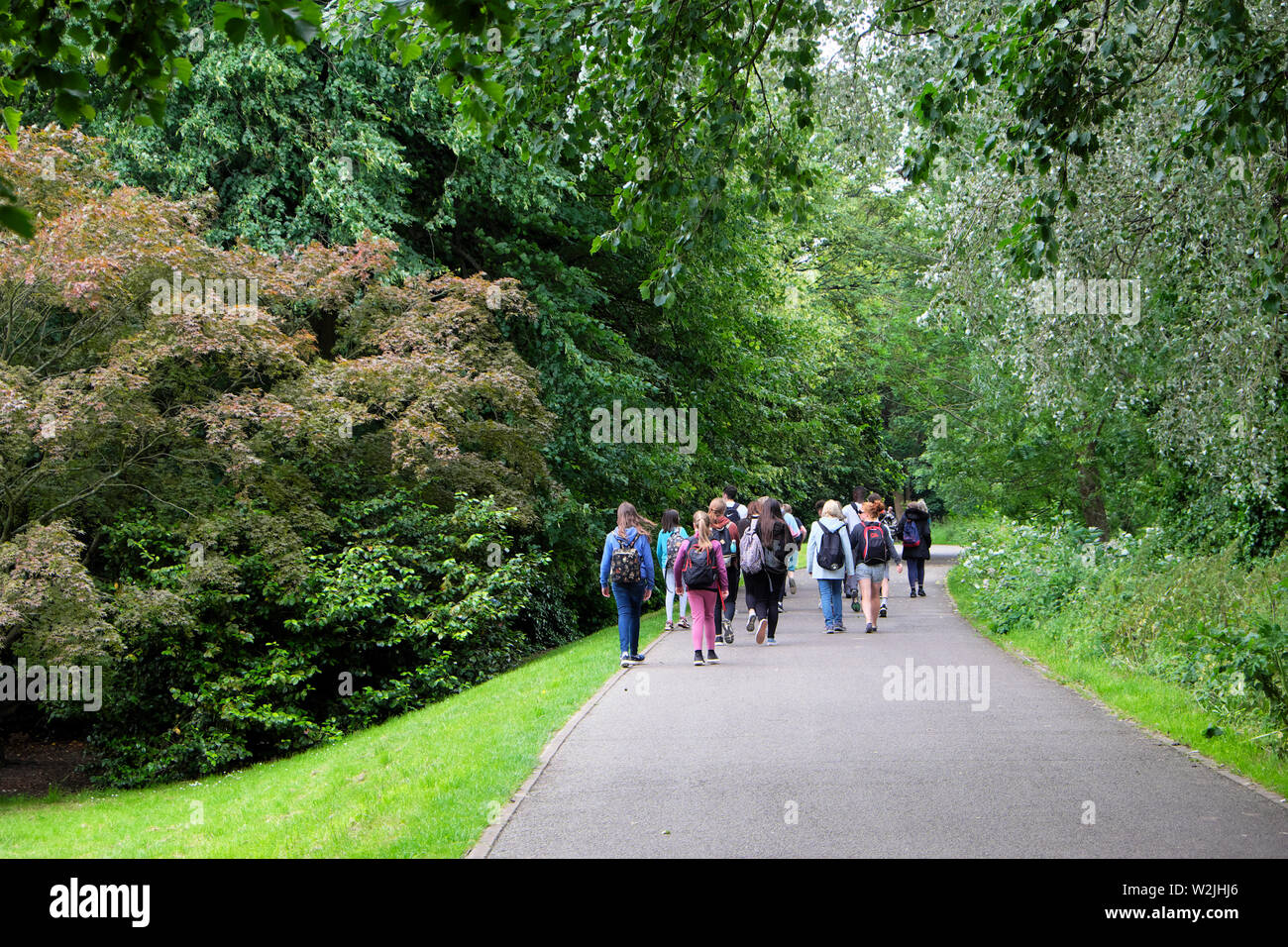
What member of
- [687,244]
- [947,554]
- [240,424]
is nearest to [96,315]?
[240,424]

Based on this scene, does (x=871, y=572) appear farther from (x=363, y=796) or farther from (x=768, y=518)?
(x=363, y=796)

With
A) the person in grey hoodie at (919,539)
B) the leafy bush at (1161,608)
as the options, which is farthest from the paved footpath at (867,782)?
the person in grey hoodie at (919,539)

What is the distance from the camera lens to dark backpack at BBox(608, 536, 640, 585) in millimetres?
13320

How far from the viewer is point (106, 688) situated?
14.0 m

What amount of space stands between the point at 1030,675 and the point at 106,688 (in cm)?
1072

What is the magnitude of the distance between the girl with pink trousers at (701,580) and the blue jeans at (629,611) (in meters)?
0.57

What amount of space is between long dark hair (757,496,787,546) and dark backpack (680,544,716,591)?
1.79 m

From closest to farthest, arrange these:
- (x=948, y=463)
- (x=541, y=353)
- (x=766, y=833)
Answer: (x=766, y=833)
(x=541, y=353)
(x=948, y=463)

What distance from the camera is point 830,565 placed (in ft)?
53.1

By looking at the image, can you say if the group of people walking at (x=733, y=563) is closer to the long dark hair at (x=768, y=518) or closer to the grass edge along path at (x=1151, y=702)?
the long dark hair at (x=768, y=518)

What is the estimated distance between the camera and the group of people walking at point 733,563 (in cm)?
1355

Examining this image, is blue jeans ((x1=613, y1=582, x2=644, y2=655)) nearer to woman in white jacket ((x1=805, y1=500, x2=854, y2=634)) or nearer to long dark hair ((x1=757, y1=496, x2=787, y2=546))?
long dark hair ((x1=757, y1=496, x2=787, y2=546))

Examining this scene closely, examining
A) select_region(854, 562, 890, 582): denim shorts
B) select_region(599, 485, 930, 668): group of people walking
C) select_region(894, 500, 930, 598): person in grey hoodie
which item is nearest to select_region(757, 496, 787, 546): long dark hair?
select_region(599, 485, 930, 668): group of people walking
